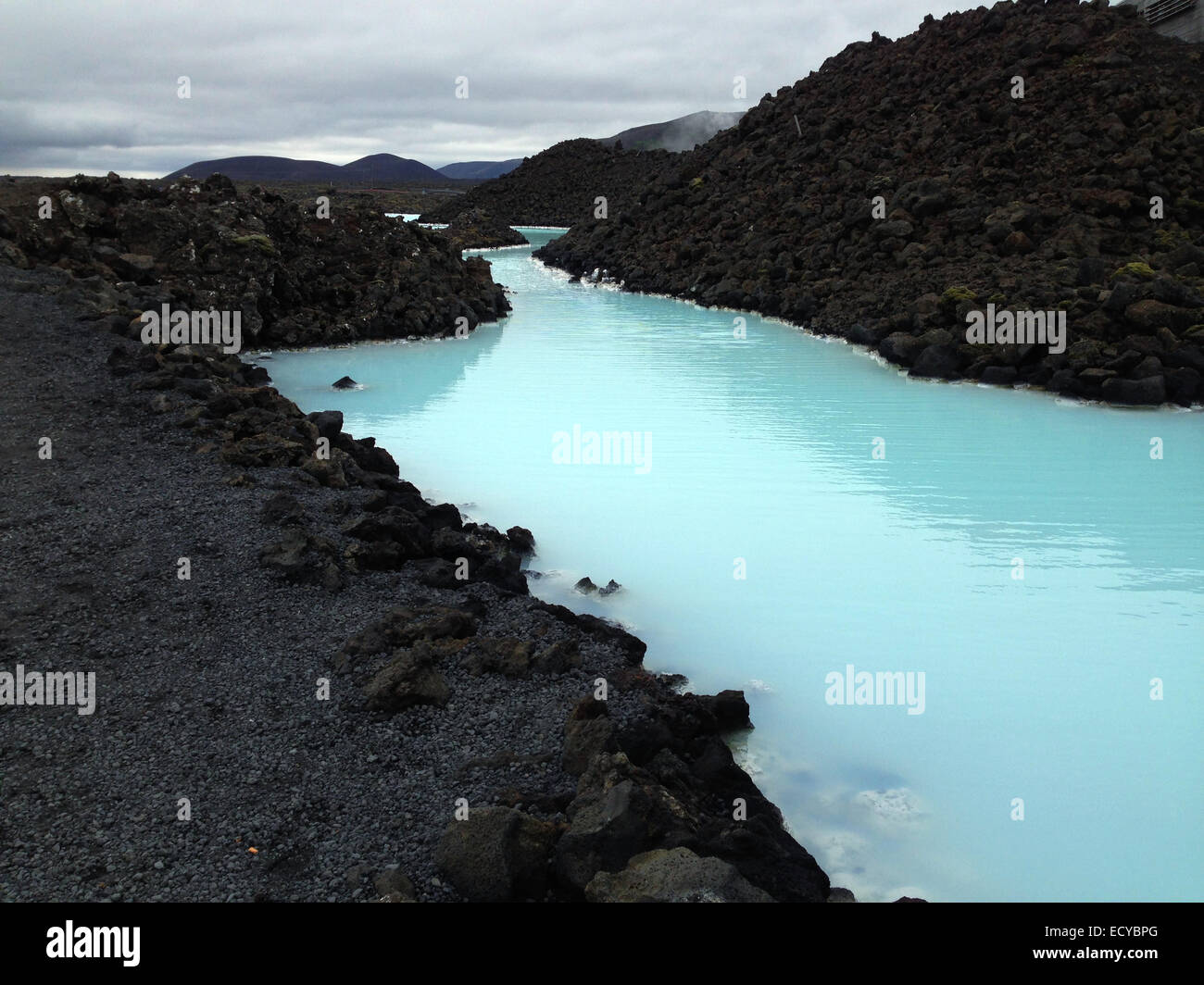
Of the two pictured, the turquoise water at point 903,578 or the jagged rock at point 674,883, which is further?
the turquoise water at point 903,578

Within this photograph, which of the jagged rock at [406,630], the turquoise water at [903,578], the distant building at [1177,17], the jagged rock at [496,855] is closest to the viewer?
the jagged rock at [496,855]

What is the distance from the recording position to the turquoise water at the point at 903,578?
5363 millimetres

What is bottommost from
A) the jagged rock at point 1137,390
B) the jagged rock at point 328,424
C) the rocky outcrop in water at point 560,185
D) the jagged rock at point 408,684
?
the jagged rock at point 408,684

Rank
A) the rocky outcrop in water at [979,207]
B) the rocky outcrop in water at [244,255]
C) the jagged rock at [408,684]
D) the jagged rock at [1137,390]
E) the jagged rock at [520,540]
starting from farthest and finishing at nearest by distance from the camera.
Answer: the rocky outcrop in water at [244,255] < the rocky outcrop in water at [979,207] < the jagged rock at [1137,390] < the jagged rock at [520,540] < the jagged rock at [408,684]

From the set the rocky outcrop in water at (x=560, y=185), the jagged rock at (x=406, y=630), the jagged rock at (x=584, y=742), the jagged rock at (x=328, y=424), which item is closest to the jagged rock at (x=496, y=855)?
the jagged rock at (x=584, y=742)

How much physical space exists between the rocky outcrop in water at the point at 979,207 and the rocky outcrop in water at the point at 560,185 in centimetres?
4513

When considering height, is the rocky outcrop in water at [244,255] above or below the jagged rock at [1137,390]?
above

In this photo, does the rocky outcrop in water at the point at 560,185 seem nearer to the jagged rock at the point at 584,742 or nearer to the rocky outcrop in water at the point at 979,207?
the rocky outcrop in water at the point at 979,207

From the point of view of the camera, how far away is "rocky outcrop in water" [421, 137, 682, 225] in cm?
8494

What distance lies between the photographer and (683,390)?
57.9 ft

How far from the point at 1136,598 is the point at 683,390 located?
10.3 metres

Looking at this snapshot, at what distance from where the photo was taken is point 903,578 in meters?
8.79

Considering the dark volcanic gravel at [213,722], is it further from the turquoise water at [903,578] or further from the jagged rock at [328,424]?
the jagged rock at [328,424]
